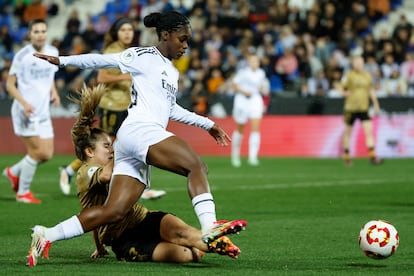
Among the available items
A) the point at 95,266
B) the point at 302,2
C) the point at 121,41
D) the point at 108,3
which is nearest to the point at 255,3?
the point at 302,2

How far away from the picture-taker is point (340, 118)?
80.6 feet

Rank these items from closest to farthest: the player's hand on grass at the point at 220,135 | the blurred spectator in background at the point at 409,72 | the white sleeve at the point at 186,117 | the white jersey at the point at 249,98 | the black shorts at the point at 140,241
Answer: the black shorts at the point at 140,241
the white sleeve at the point at 186,117
the player's hand on grass at the point at 220,135
the white jersey at the point at 249,98
the blurred spectator in background at the point at 409,72

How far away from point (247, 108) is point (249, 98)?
0.92 ft

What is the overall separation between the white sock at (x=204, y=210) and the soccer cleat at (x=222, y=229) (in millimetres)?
88

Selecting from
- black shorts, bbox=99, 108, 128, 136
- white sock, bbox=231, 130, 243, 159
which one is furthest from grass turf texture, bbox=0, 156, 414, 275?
black shorts, bbox=99, 108, 128, 136

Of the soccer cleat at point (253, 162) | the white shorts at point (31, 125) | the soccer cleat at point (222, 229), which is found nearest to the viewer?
the soccer cleat at point (222, 229)

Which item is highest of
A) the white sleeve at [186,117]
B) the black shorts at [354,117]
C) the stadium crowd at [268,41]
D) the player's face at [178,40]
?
the stadium crowd at [268,41]

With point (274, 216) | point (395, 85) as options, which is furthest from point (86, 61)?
point (395, 85)

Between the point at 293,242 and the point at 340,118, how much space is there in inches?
595

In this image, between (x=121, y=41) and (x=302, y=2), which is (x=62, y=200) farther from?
(x=302, y=2)

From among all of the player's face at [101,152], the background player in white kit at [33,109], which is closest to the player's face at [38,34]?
the background player in white kit at [33,109]

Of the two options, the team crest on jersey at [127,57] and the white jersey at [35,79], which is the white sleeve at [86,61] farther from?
the white jersey at [35,79]

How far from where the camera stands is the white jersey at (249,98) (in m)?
23.0

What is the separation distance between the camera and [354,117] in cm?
2300
